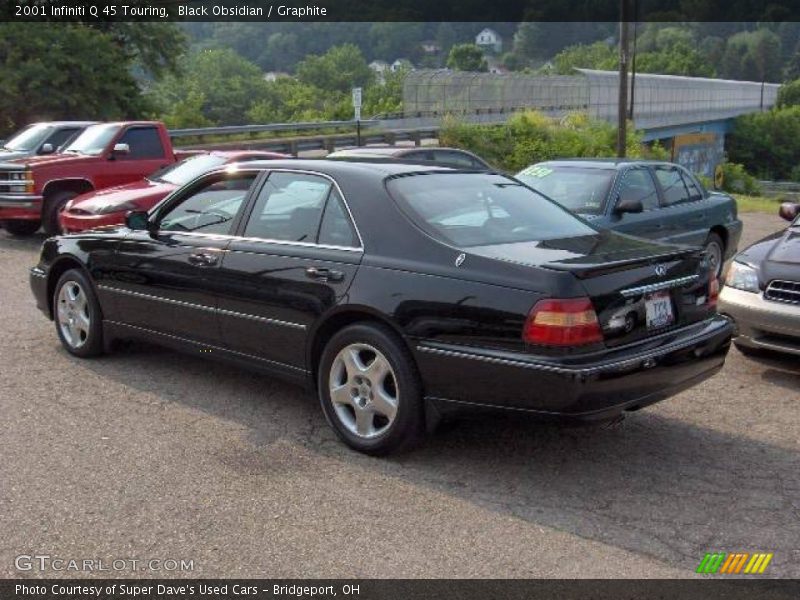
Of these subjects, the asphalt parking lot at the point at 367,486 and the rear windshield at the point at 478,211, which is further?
the rear windshield at the point at 478,211

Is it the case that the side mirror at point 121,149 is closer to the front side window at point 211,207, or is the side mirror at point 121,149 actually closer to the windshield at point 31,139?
the windshield at point 31,139

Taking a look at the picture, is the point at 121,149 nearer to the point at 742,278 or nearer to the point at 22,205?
the point at 22,205

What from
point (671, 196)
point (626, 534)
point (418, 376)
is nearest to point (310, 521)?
point (418, 376)

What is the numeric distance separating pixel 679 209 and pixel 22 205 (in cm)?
866

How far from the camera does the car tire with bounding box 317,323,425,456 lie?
462 cm

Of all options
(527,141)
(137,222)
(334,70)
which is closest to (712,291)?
(137,222)

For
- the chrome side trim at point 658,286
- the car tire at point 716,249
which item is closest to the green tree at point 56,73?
the car tire at point 716,249

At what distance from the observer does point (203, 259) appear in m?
5.63

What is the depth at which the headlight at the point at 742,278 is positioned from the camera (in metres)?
6.53

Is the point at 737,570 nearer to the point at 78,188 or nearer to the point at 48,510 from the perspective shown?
the point at 48,510

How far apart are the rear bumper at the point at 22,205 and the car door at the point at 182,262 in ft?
24.0

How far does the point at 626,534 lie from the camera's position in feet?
13.0
